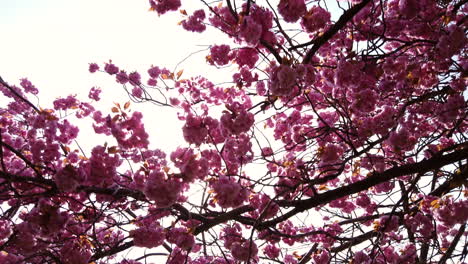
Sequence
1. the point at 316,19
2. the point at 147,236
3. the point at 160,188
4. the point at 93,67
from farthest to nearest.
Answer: the point at 93,67 → the point at 316,19 → the point at 147,236 → the point at 160,188

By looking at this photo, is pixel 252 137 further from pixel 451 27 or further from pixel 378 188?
pixel 378 188

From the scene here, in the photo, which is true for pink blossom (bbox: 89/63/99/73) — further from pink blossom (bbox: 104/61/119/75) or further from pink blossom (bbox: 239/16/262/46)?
pink blossom (bbox: 239/16/262/46)

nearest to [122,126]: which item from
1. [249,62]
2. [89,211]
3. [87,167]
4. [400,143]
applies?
[87,167]

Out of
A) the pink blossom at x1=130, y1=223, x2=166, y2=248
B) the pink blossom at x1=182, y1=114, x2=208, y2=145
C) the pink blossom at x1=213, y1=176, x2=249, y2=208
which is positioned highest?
the pink blossom at x1=182, y1=114, x2=208, y2=145

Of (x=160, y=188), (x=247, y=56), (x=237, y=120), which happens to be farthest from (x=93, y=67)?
(x=160, y=188)

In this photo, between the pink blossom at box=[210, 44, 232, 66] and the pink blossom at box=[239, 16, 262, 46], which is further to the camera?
the pink blossom at box=[210, 44, 232, 66]

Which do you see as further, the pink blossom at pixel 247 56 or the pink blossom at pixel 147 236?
the pink blossom at pixel 247 56

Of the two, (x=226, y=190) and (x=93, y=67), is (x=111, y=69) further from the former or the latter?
(x=226, y=190)

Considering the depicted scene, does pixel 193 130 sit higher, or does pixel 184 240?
pixel 193 130

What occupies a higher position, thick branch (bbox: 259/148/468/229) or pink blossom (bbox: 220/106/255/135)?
pink blossom (bbox: 220/106/255/135)

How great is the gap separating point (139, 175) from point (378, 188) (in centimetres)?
454

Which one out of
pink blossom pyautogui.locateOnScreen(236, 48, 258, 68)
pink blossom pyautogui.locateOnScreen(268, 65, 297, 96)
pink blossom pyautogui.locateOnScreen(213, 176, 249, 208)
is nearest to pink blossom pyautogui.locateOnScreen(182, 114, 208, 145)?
pink blossom pyautogui.locateOnScreen(213, 176, 249, 208)

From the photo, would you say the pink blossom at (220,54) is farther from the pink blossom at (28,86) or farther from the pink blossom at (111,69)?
the pink blossom at (28,86)

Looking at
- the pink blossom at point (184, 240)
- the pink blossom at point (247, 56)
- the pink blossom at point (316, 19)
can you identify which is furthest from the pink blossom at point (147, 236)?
the pink blossom at point (316, 19)
